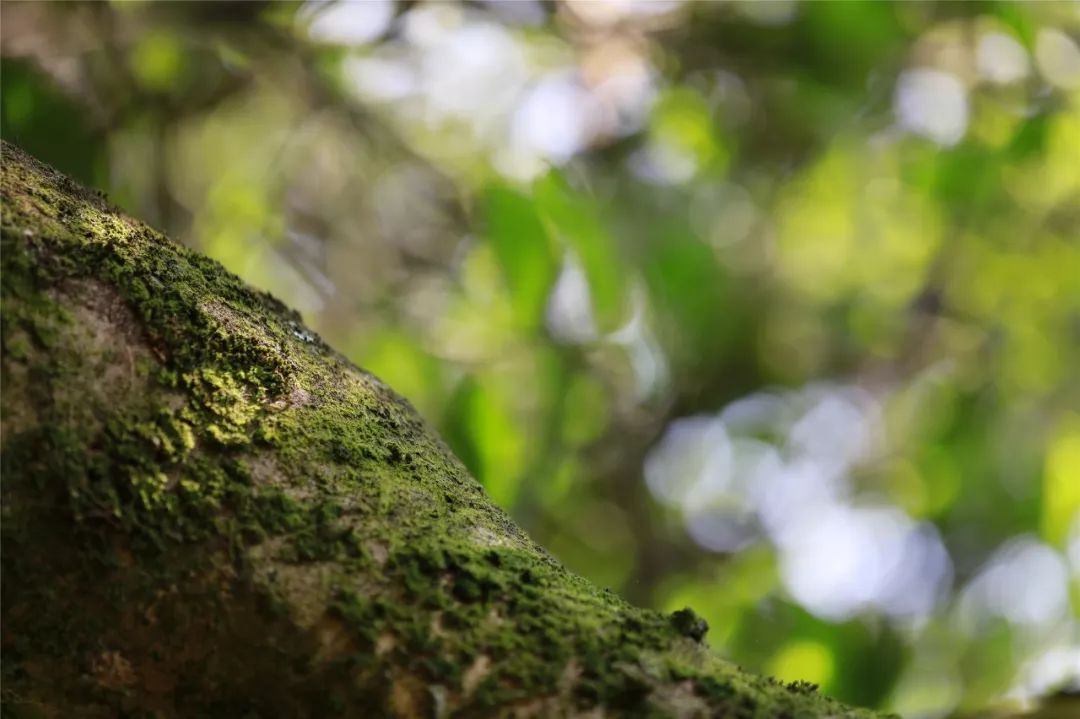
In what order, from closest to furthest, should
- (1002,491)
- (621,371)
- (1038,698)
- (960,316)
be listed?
1. (1038,698)
2. (621,371)
3. (1002,491)
4. (960,316)

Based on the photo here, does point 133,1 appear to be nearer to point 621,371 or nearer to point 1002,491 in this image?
point 621,371

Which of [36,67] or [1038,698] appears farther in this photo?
[36,67]

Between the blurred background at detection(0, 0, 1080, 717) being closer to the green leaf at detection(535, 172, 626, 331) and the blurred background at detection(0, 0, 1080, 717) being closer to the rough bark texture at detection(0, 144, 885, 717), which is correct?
the green leaf at detection(535, 172, 626, 331)

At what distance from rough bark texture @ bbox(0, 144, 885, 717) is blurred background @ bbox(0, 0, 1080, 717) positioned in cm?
107

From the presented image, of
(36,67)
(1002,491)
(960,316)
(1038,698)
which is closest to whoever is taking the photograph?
(1038,698)

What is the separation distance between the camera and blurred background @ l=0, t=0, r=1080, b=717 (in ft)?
5.82

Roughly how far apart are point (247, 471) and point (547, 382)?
1.31 metres

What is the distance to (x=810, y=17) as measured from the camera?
6.89 ft

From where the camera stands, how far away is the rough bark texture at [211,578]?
431mm

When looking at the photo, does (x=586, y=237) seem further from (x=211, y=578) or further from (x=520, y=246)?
(x=211, y=578)

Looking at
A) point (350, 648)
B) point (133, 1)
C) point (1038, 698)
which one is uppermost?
point (133, 1)

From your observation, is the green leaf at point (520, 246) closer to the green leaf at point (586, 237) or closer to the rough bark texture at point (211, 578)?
the green leaf at point (586, 237)

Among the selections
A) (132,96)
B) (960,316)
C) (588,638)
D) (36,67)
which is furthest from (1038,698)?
(960,316)

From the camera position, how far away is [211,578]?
44cm
